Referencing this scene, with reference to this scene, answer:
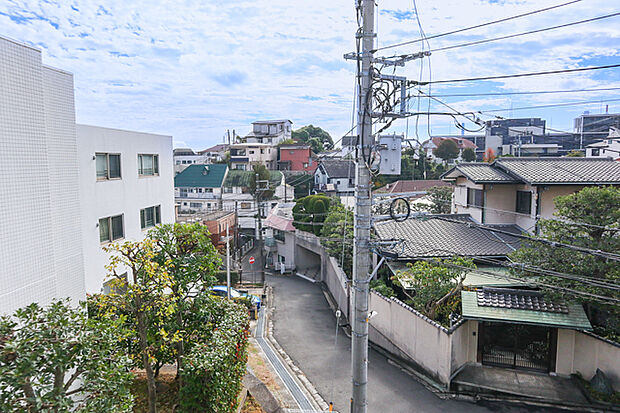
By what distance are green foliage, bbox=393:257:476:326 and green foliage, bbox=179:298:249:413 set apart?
260 inches

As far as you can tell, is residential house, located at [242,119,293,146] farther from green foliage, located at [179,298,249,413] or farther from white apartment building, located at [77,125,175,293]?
green foliage, located at [179,298,249,413]

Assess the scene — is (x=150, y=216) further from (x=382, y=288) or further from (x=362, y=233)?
(x=362, y=233)

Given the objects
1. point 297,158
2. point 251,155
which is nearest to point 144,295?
point 251,155

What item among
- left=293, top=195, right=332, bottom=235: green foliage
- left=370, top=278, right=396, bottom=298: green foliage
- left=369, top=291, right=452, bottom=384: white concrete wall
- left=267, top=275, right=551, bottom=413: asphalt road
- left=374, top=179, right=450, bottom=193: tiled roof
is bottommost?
left=267, top=275, right=551, bottom=413: asphalt road

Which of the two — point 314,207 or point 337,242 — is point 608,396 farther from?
point 314,207

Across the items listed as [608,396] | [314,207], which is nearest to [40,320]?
[608,396]

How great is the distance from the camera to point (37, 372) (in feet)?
16.1

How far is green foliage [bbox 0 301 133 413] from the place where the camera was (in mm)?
4777

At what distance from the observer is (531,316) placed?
12.4m

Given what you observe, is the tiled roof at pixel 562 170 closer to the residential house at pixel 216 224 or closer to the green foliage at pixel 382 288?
the green foliage at pixel 382 288

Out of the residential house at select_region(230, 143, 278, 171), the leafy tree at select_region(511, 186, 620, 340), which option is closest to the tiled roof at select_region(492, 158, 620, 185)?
the leafy tree at select_region(511, 186, 620, 340)

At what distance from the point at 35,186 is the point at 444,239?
1539 cm

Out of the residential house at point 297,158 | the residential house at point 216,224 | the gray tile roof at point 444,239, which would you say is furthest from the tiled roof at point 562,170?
the residential house at point 297,158

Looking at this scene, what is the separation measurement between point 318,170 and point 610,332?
4272cm
